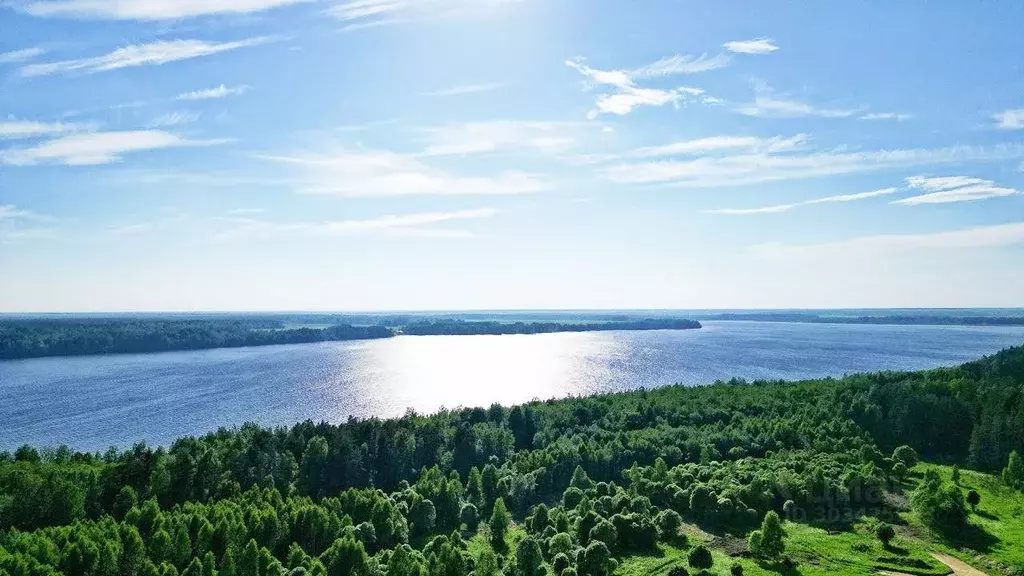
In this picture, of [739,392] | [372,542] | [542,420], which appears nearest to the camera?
[372,542]

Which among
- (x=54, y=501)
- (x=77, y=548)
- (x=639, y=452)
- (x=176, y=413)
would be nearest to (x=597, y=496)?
(x=639, y=452)

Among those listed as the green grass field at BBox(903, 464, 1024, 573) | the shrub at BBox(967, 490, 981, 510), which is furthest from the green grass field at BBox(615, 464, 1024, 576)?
the shrub at BBox(967, 490, 981, 510)

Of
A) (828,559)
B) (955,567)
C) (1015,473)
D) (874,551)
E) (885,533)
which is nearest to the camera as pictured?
(955,567)

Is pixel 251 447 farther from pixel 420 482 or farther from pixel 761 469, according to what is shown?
pixel 761 469

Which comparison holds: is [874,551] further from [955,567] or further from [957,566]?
[957,566]

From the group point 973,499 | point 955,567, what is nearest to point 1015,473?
point 973,499

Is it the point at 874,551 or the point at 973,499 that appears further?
the point at 973,499

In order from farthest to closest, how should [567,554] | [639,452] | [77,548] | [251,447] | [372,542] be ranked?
1. [639,452]
2. [251,447]
3. [372,542]
4. [567,554]
5. [77,548]
